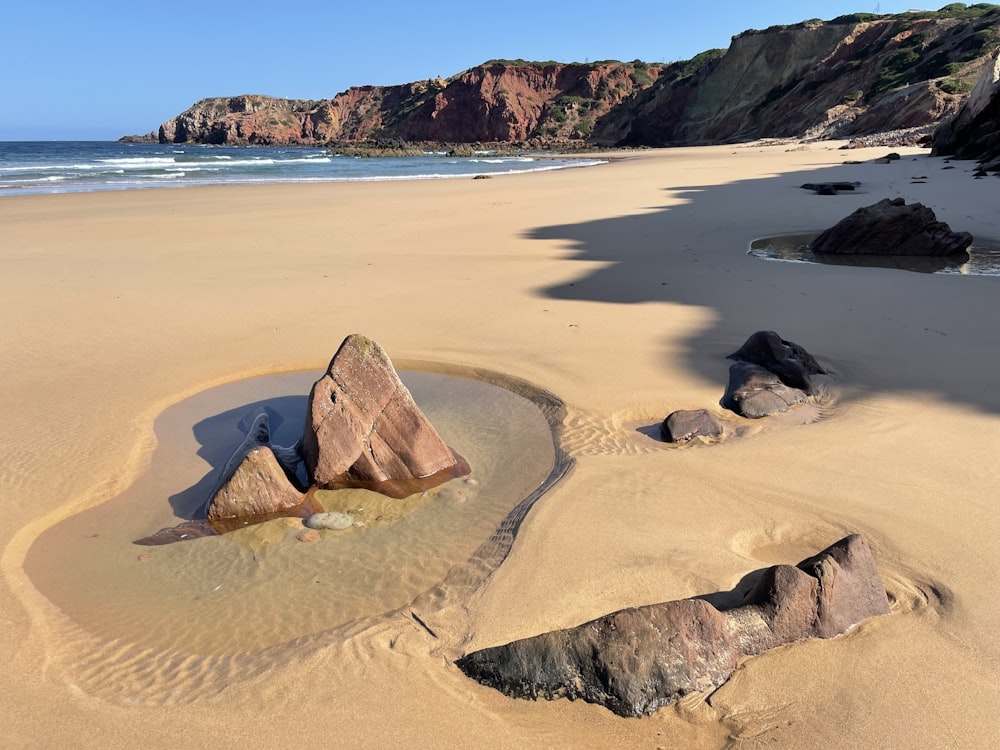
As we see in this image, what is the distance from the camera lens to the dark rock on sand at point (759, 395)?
4.36m

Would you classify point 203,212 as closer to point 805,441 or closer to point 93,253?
point 93,253

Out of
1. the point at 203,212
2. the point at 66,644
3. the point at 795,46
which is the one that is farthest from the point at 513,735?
the point at 795,46

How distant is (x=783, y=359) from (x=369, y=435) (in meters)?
2.88

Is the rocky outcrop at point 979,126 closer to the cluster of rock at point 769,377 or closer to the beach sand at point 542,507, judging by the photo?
the beach sand at point 542,507

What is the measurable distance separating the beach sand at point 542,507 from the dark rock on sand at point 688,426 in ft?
0.34

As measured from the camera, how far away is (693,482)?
3.52 meters

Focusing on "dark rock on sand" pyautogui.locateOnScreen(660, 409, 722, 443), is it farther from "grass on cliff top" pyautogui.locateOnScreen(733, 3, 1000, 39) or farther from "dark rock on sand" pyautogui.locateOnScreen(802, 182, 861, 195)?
"grass on cliff top" pyautogui.locateOnScreen(733, 3, 1000, 39)

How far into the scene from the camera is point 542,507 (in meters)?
3.36

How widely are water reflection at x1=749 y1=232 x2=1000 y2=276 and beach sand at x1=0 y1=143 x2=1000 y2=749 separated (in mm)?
687

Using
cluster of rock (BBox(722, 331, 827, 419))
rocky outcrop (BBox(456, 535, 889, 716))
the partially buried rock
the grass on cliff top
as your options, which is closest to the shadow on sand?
cluster of rock (BBox(722, 331, 827, 419))

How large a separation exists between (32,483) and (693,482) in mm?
3524

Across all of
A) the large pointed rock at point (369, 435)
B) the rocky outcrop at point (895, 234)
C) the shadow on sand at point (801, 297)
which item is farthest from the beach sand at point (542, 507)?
the rocky outcrop at point (895, 234)

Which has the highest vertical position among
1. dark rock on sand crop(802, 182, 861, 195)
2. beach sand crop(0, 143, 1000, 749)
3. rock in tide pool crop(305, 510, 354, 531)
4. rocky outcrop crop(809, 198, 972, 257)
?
dark rock on sand crop(802, 182, 861, 195)

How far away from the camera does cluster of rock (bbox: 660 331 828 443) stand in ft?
13.5
